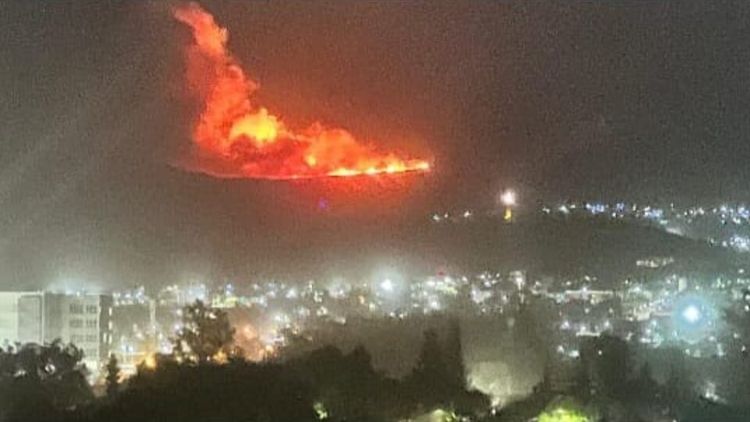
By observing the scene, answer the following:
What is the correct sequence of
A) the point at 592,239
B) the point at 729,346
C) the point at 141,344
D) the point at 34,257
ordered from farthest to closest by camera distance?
the point at 592,239 → the point at 34,257 → the point at 141,344 → the point at 729,346

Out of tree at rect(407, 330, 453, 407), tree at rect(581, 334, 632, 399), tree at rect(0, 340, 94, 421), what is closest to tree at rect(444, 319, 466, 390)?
tree at rect(407, 330, 453, 407)

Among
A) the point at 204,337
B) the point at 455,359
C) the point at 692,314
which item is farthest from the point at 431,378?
the point at 692,314

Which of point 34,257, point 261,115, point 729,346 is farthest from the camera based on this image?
point 34,257

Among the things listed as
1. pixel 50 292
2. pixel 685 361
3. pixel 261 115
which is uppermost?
pixel 261 115

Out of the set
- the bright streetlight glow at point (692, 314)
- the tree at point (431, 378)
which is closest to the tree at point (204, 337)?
the tree at point (431, 378)

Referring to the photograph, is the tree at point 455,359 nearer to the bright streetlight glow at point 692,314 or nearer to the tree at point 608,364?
the tree at point 608,364

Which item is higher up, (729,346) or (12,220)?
(12,220)

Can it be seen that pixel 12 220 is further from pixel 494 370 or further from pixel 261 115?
pixel 494 370

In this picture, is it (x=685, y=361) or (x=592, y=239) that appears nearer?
(x=685, y=361)

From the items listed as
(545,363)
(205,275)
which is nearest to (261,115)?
(205,275)

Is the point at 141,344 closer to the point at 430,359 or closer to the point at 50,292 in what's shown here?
the point at 50,292
